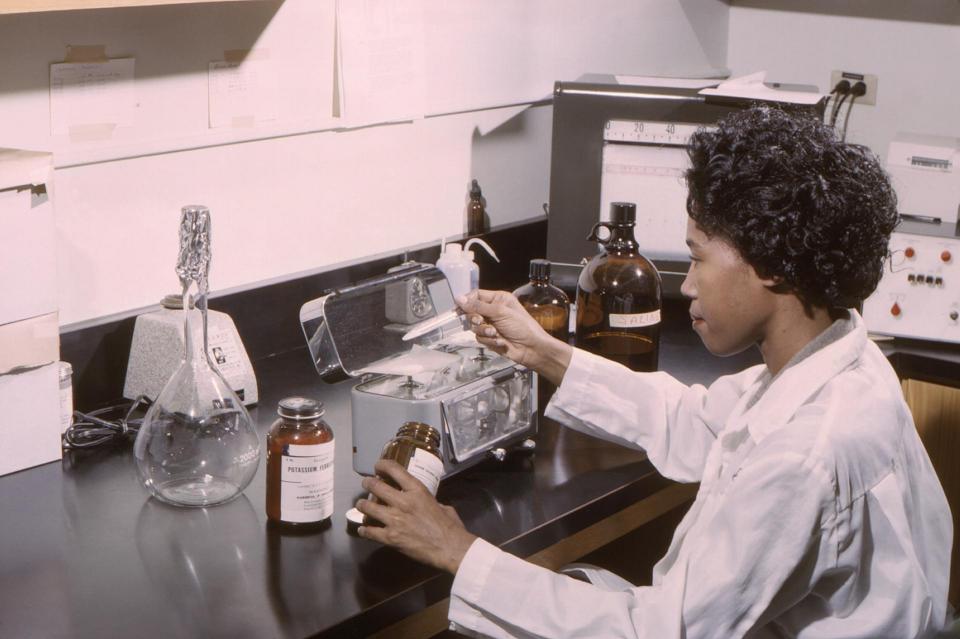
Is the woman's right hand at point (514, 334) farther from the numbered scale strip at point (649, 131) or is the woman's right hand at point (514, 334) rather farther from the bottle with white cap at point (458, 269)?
the numbered scale strip at point (649, 131)

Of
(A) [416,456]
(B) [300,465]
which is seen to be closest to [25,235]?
(B) [300,465]

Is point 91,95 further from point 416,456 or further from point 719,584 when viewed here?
point 719,584

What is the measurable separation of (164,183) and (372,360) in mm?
476

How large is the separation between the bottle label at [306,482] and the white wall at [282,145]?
0.65m

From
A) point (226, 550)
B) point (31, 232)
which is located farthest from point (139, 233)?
point (226, 550)

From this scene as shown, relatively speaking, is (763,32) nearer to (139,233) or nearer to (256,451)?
(139,233)

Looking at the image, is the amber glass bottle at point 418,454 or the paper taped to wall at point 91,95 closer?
the amber glass bottle at point 418,454

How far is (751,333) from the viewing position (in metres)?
1.40

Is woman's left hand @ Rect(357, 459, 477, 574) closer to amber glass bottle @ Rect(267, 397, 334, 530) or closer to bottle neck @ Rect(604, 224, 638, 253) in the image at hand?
amber glass bottle @ Rect(267, 397, 334, 530)

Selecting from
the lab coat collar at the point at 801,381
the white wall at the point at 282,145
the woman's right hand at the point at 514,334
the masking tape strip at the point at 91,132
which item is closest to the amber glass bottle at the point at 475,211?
the white wall at the point at 282,145

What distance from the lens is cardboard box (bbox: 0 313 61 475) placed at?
5.15ft

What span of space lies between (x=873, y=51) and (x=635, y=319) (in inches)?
68.8

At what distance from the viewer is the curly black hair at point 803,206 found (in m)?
1.32

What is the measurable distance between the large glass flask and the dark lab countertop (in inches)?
1.3
